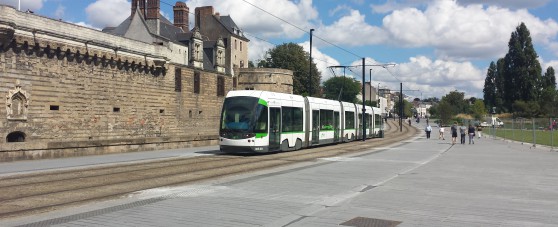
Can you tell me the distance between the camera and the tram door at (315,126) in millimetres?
27281

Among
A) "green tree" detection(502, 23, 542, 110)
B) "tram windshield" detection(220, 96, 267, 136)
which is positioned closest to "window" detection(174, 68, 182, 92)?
"tram windshield" detection(220, 96, 267, 136)

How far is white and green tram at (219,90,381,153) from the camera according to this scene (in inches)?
828

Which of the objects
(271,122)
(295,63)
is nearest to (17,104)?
(271,122)

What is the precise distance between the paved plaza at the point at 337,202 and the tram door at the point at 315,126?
12.8m

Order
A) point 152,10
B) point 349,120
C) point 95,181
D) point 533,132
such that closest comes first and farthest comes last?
point 95,181
point 533,132
point 349,120
point 152,10

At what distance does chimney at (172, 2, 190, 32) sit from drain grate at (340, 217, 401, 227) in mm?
65118

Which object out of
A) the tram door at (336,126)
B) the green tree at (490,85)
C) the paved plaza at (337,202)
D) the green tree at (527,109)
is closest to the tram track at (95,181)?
the paved plaza at (337,202)

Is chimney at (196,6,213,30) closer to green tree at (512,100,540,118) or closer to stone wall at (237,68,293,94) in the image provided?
stone wall at (237,68,293,94)

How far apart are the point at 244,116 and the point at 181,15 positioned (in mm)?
52520

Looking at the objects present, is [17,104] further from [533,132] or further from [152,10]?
[152,10]

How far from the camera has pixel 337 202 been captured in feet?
29.6

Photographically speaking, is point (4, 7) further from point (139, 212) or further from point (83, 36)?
point (139, 212)

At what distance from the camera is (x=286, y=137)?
23578 mm

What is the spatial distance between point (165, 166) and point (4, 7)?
15827 millimetres
